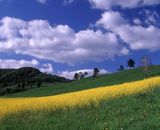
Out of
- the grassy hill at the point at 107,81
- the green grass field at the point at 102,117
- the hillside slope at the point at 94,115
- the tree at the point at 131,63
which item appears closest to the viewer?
the green grass field at the point at 102,117

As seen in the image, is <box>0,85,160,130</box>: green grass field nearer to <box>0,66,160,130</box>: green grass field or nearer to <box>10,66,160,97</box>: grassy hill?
<box>0,66,160,130</box>: green grass field

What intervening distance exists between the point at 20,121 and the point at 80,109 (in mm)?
3171

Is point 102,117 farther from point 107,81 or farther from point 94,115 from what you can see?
point 107,81

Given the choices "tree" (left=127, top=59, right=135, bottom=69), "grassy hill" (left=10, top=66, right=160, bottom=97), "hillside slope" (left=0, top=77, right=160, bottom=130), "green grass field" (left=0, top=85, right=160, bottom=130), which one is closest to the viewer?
"green grass field" (left=0, top=85, right=160, bottom=130)

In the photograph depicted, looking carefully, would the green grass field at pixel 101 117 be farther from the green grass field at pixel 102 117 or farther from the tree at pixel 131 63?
the tree at pixel 131 63

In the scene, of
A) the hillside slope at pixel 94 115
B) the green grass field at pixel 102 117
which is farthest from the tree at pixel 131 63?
the green grass field at pixel 102 117

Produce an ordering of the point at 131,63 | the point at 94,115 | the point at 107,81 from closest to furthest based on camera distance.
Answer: the point at 94,115, the point at 107,81, the point at 131,63

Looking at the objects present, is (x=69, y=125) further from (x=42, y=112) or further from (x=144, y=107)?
(x=42, y=112)

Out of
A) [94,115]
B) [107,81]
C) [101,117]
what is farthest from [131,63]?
[101,117]

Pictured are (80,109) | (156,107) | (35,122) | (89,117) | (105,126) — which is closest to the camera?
(105,126)

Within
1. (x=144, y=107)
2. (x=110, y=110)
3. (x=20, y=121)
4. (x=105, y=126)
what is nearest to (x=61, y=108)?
(x=20, y=121)

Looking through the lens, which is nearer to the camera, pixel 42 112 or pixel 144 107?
pixel 144 107

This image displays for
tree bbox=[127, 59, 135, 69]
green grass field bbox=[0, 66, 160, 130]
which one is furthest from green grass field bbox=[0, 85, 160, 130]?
tree bbox=[127, 59, 135, 69]

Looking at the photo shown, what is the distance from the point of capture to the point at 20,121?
72.0 feet
